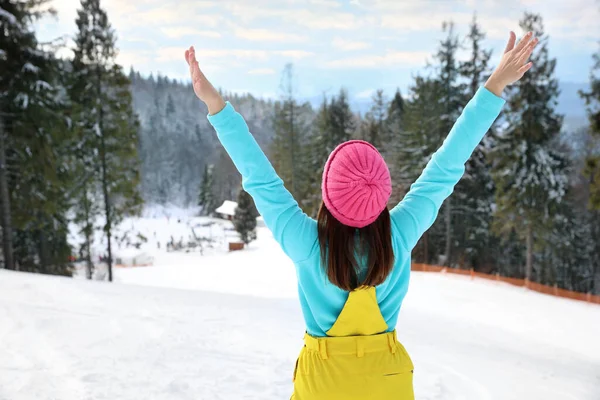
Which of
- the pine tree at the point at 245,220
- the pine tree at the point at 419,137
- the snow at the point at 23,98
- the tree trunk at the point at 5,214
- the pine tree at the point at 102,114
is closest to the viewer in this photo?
the tree trunk at the point at 5,214

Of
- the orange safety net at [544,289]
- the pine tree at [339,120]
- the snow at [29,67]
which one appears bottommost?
the orange safety net at [544,289]

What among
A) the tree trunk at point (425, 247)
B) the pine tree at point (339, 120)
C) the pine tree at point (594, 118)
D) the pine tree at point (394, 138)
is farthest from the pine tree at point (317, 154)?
the pine tree at point (594, 118)

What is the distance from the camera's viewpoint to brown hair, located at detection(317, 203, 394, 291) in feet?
5.52

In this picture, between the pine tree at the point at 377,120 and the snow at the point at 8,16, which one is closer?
the snow at the point at 8,16

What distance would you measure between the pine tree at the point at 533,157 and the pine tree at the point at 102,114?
16666 mm

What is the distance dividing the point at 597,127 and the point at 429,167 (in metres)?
16.8

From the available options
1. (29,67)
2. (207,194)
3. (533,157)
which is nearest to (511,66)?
(29,67)

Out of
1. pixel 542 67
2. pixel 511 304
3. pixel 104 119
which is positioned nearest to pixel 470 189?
pixel 542 67

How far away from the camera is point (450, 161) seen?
201 cm

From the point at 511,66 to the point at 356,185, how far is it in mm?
1043

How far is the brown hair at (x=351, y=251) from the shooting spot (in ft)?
5.52

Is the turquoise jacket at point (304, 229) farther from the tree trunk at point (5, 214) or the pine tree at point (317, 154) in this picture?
the pine tree at point (317, 154)

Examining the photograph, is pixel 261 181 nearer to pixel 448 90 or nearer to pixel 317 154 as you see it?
pixel 448 90

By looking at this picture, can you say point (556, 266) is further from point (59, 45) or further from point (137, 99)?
point (137, 99)
